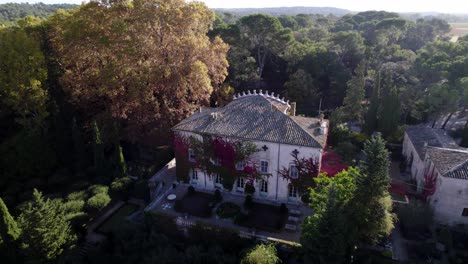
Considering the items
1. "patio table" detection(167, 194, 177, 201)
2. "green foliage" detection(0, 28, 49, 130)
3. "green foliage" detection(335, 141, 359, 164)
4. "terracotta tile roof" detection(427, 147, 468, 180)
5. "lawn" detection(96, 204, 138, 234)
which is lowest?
"lawn" detection(96, 204, 138, 234)

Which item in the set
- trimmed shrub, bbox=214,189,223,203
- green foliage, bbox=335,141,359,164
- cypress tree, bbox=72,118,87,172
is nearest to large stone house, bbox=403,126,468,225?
green foliage, bbox=335,141,359,164

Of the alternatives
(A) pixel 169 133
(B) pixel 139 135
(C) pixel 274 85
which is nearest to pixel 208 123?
(A) pixel 169 133

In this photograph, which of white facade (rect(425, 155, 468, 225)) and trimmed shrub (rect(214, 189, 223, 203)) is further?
trimmed shrub (rect(214, 189, 223, 203))

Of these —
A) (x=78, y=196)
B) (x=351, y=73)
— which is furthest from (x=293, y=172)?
(x=351, y=73)

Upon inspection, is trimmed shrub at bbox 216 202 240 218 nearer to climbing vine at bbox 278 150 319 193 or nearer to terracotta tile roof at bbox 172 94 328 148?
climbing vine at bbox 278 150 319 193

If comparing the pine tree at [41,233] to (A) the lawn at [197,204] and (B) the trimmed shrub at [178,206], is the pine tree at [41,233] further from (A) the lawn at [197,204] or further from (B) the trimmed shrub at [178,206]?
(A) the lawn at [197,204]
